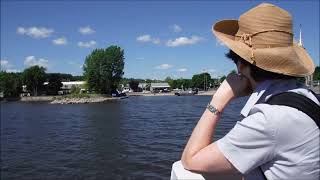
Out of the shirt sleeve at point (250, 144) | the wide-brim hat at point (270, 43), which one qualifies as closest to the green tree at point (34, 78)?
the wide-brim hat at point (270, 43)

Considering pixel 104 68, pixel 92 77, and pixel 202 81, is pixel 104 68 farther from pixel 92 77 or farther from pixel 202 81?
pixel 202 81

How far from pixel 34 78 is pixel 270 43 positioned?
384 ft

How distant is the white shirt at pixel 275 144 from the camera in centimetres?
154

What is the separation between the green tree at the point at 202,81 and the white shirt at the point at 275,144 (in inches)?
5754

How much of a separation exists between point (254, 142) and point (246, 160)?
0.28 feet

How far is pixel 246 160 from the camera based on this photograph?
1589 millimetres

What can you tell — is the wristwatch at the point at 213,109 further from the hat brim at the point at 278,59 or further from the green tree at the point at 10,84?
the green tree at the point at 10,84

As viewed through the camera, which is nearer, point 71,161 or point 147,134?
point 71,161

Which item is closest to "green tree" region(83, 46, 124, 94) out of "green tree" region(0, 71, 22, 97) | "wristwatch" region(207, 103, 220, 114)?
"green tree" region(0, 71, 22, 97)

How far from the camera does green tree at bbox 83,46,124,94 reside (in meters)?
97.1

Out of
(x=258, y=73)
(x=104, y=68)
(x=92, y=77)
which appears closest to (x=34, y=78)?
(x=92, y=77)

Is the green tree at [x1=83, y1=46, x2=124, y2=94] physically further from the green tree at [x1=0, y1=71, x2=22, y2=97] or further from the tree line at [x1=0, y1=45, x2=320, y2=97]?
the green tree at [x1=0, y1=71, x2=22, y2=97]

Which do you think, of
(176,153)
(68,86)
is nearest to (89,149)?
(176,153)

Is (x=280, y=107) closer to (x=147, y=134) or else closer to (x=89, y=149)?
Result: (x=89, y=149)
